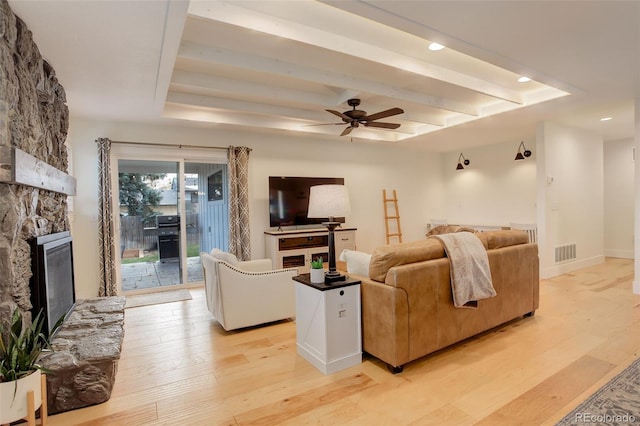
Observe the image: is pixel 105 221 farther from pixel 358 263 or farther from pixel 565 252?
pixel 565 252

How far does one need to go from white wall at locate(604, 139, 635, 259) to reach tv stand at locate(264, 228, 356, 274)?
5.82 m

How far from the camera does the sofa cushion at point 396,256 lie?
257cm

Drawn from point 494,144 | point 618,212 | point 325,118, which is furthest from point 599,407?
point 618,212

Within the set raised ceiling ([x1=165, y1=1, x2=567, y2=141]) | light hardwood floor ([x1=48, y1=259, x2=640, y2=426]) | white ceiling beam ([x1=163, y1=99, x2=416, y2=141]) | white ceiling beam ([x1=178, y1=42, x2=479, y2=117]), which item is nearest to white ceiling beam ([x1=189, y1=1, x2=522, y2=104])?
raised ceiling ([x1=165, y1=1, x2=567, y2=141])

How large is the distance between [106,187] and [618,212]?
9349mm

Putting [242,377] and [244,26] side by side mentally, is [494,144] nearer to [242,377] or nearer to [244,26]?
[244,26]

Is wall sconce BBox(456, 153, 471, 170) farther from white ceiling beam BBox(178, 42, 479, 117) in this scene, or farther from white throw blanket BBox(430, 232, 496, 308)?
white throw blanket BBox(430, 232, 496, 308)

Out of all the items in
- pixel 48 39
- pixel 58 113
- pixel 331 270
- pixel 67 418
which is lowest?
pixel 67 418

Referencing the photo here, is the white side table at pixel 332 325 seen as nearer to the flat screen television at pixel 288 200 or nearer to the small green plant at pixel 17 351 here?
the small green plant at pixel 17 351

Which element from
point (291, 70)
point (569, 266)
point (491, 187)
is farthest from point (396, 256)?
point (491, 187)

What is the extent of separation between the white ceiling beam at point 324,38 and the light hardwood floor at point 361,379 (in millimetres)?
2586

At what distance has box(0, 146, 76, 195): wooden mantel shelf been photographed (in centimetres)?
188

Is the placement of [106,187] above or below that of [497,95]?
below

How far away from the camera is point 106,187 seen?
459 centimetres
